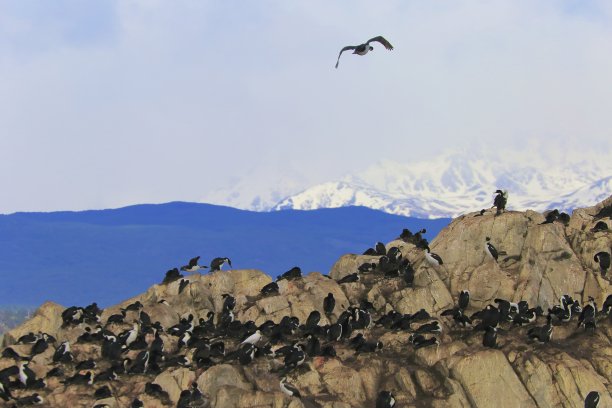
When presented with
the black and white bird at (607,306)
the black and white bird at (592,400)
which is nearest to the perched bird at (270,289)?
the black and white bird at (607,306)

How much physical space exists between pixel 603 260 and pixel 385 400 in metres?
20.2

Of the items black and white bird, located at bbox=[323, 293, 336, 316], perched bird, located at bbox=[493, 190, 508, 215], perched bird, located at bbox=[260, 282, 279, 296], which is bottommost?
black and white bird, located at bbox=[323, 293, 336, 316]

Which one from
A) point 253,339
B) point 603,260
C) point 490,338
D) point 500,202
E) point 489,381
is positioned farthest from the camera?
point 500,202

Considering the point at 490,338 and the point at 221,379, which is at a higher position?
the point at 490,338

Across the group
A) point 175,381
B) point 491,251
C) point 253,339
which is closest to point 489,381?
point 491,251

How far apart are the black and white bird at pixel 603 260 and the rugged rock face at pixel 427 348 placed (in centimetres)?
38

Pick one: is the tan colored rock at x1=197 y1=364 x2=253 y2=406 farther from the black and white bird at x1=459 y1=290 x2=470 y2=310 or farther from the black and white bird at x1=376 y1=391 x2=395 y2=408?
the black and white bird at x1=459 y1=290 x2=470 y2=310

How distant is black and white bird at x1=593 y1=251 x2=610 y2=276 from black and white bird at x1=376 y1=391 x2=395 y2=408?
19673 mm

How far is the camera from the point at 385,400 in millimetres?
55625

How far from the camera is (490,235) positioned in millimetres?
70562

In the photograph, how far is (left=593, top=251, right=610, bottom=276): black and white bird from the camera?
2670 inches

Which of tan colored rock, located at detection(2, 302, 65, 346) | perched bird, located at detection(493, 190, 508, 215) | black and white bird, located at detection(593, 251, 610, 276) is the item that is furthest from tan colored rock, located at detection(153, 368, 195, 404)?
black and white bird, located at detection(593, 251, 610, 276)

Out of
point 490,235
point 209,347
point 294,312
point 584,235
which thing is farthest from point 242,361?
point 584,235

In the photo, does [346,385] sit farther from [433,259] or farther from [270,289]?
[433,259]
